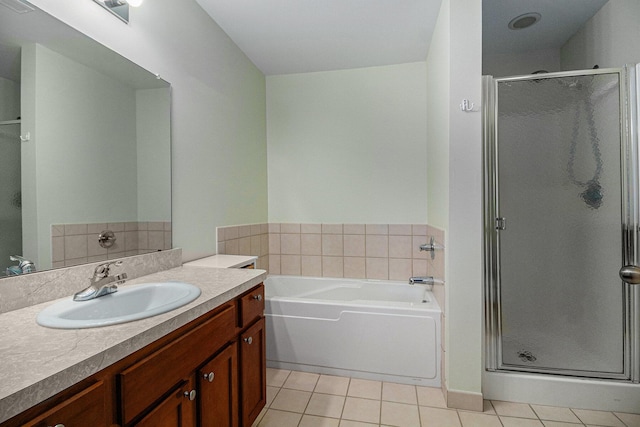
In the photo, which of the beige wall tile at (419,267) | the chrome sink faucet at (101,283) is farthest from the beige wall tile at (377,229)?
the chrome sink faucet at (101,283)

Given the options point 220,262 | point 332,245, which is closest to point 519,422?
point 332,245

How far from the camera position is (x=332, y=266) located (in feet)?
9.40

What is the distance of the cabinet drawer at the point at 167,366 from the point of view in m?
0.75

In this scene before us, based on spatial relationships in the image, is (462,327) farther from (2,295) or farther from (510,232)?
(2,295)

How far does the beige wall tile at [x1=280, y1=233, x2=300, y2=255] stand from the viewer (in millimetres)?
2945

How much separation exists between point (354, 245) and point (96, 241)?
2026 millimetres

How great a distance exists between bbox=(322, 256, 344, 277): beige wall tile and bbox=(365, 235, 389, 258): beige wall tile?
280mm

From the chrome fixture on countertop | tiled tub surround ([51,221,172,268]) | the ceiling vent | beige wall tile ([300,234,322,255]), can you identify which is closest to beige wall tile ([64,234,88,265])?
tiled tub surround ([51,221,172,268])

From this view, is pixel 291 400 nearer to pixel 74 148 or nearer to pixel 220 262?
pixel 220 262

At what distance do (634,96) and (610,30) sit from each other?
2.27 feet

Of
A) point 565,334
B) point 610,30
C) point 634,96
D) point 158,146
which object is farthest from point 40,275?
point 610,30

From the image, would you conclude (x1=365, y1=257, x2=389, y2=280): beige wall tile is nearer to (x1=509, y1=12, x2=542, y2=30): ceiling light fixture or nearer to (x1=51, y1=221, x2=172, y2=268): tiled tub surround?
(x1=51, y1=221, x2=172, y2=268): tiled tub surround

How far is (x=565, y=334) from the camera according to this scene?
1.75 metres

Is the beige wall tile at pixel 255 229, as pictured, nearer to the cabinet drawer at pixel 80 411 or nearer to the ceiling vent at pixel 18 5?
the ceiling vent at pixel 18 5
